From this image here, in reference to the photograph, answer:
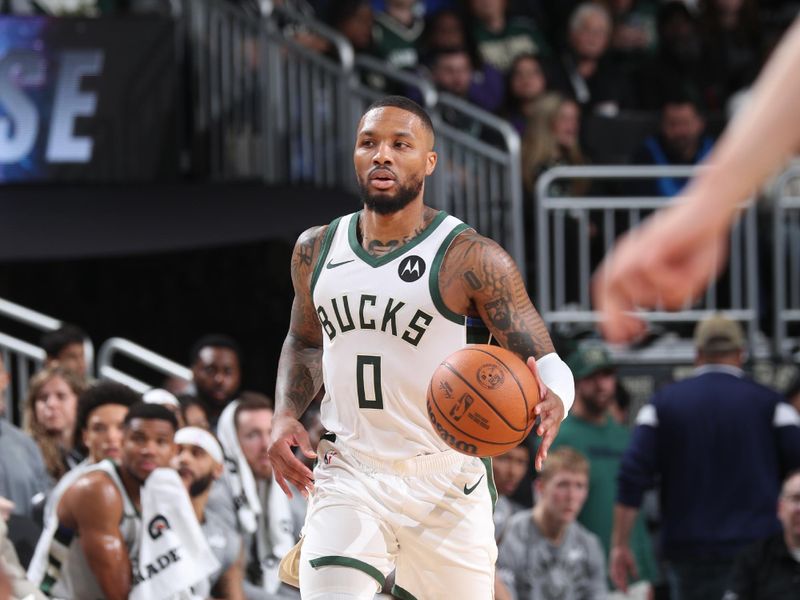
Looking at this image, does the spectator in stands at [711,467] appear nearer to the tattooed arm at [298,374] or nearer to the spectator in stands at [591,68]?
the tattooed arm at [298,374]

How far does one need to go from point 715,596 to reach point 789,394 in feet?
5.96

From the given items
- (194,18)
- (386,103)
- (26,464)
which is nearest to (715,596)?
(26,464)

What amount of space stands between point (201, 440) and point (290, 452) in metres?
2.60

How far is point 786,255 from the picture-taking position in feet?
36.8

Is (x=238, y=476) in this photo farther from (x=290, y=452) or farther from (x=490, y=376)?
(x=490, y=376)

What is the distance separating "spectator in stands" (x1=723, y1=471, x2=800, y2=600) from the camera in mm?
8078

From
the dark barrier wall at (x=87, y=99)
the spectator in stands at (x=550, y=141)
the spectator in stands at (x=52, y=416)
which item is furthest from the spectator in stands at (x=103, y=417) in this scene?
the spectator in stands at (x=550, y=141)

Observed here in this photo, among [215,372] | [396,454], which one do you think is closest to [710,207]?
→ [396,454]

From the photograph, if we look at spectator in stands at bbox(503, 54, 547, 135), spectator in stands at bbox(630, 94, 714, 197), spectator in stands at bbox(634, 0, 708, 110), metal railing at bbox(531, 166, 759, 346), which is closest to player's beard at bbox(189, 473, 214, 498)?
metal railing at bbox(531, 166, 759, 346)

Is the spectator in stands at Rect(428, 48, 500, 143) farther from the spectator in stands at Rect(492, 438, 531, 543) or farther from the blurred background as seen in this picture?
the spectator in stands at Rect(492, 438, 531, 543)

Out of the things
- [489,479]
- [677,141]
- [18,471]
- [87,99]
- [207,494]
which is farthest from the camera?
[677,141]

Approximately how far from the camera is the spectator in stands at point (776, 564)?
26.5 feet

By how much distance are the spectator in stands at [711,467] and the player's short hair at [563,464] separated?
264mm

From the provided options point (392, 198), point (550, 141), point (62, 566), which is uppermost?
point (550, 141)
